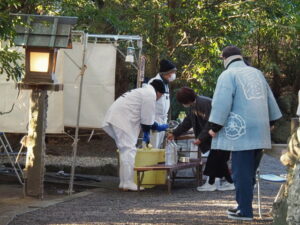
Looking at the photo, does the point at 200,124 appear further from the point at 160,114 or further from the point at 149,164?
the point at 160,114

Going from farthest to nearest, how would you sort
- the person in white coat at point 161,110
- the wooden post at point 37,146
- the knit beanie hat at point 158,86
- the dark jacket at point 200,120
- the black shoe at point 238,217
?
the person in white coat at point 161,110
the knit beanie hat at point 158,86
the dark jacket at point 200,120
the wooden post at point 37,146
the black shoe at point 238,217

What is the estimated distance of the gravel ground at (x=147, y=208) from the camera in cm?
720

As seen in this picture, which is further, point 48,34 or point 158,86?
point 158,86

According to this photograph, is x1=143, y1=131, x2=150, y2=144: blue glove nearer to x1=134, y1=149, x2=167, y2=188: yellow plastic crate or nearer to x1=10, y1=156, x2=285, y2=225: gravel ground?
x1=134, y1=149, x2=167, y2=188: yellow plastic crate

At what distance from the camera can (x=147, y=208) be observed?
8227 mm

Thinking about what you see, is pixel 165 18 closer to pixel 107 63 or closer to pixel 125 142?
pixel 107 63

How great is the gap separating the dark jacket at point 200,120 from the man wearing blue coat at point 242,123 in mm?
2632

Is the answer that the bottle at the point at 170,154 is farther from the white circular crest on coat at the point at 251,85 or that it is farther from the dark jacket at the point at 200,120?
the white circular crest on coat at the point at 251,85

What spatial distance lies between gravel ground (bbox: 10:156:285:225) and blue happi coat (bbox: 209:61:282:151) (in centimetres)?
81

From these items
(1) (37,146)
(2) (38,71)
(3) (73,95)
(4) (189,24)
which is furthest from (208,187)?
(4) (189,24)

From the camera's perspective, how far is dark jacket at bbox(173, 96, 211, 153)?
31.8 ft

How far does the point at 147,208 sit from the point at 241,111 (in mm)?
1999

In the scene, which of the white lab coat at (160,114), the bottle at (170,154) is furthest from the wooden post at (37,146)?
the white lab coat at (160,114)

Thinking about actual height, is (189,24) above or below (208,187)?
above
